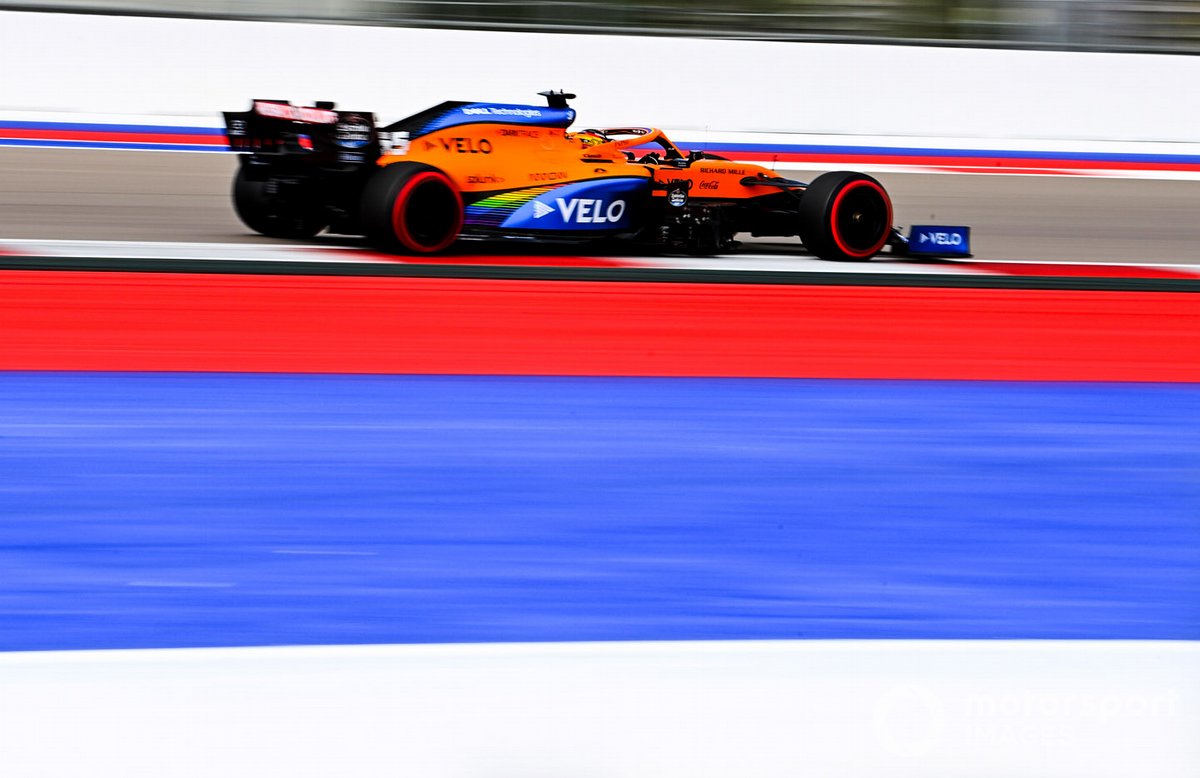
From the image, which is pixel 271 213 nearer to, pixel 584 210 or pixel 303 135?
pixel 303 135

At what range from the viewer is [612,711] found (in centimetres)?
194

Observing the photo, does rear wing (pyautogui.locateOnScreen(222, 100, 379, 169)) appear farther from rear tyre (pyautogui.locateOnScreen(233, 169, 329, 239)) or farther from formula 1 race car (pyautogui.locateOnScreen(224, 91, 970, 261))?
rear tyre (pyautogui.locateOnScreen(233, 169, 329, 239))

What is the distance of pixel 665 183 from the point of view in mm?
7234

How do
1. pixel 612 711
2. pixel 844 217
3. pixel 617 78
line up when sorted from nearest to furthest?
pixel 612 711 < pixel 844 217 < pixel 617 78

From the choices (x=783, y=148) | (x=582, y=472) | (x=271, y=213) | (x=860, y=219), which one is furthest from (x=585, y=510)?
(x=783, y=148)

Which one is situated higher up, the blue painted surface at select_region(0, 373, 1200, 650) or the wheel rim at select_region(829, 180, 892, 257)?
the wheel rim at select_region(829, 180, 892, 257)

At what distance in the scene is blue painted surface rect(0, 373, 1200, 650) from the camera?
2672mm

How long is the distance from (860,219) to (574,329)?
2712mm

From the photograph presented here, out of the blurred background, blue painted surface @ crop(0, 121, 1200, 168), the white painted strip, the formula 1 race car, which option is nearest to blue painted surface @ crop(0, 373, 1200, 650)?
the white painted strip

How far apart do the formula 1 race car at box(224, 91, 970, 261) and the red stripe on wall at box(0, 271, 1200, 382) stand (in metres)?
0.66

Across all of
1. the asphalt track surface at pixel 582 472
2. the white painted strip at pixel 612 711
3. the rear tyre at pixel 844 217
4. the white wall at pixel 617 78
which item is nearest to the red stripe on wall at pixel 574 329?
the asphalt track surface at pixel 582 472

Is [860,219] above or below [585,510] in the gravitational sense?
above

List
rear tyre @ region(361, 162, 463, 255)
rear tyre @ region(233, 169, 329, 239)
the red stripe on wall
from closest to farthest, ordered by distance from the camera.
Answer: the red stripe on wall → rear tyre @ region(361, 162, 463, 255) → rear tyre @ region(233, 169, 329, 239)

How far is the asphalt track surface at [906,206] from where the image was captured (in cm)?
798
